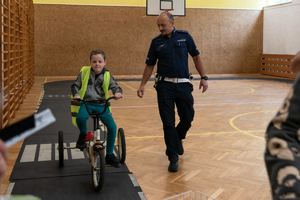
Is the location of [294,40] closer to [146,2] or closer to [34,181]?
[146,2]

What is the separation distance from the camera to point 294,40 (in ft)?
55.1

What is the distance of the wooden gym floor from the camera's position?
3.49 meters

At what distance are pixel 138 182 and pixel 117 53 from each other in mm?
14919

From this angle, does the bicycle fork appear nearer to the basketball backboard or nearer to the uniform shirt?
the uniform shirt

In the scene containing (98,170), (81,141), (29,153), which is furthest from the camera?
(29,153)

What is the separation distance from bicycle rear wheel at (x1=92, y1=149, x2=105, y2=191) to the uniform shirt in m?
1.25

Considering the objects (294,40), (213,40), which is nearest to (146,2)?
(213,40)

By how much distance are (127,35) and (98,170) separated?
15.2m

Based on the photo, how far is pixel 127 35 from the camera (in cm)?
1808

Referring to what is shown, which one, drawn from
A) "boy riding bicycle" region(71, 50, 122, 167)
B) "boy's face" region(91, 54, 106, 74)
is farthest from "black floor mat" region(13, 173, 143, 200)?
"boy's face" region(91, 54, 106, 74)

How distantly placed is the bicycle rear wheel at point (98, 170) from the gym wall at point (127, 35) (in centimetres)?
1482

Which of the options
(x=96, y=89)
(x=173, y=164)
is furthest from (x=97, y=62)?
(x=173, y=164)

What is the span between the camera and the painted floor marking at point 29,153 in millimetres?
4395

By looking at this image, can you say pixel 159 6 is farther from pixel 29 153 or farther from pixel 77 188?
pixel 77 188
